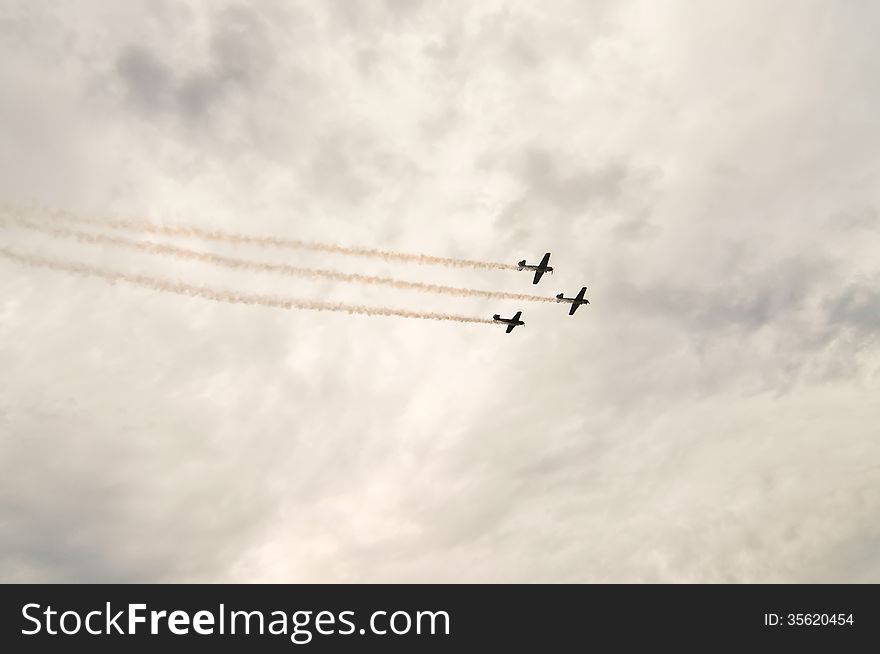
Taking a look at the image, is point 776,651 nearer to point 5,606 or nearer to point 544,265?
point 544,265

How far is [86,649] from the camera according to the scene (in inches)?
6762

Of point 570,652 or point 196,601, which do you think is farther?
point 570,652

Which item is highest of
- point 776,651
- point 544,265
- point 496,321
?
point 544,265

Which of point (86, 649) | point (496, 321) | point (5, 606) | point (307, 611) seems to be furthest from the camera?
point (307, 611)

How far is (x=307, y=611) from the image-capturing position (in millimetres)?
188750

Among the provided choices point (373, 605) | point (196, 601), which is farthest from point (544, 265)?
point (196, 601)

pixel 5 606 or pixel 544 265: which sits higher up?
pixel 544 265

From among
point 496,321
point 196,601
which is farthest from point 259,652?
point 496,321

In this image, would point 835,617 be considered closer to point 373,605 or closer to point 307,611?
point 373,605

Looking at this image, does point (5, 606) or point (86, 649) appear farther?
point (86, 649)

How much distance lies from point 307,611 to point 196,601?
30374mm

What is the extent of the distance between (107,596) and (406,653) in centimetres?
7986

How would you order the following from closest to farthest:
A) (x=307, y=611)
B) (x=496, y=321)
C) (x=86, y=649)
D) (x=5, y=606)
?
1. (x=496, y=321)
2. (x=5, y=606)
3. (x=86, y=649)
4. (x=307, y=611)

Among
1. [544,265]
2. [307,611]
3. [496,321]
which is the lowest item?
[307,611]
